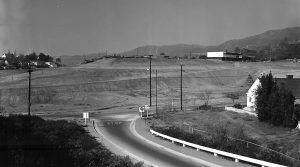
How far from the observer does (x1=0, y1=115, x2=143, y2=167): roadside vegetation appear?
95.5ft

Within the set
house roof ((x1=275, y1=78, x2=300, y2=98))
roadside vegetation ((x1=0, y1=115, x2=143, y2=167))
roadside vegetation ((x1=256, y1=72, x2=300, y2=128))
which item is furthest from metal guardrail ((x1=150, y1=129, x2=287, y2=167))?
house roof ((x1=275, y1=78, x2=300, y2=98))

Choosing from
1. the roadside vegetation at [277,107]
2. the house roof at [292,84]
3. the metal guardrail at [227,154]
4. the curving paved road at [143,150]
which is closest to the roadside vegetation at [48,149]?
the curving paved road at [143,150]

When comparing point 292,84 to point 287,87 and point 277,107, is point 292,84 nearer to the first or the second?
point 287,87

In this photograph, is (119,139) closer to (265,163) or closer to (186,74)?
(265,163)

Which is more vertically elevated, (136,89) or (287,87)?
(287,87)

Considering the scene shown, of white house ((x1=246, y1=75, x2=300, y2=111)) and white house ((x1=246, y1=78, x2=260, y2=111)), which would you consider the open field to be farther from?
white house ((x1=246, y1=75, x2=300, y2=111))

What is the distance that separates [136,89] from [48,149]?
96146mm

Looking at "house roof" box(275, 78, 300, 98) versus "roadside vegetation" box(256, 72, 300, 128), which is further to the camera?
"house roof" box(275, 78, 300, 98)

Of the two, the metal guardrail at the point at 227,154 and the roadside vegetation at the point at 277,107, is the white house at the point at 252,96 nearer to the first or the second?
the roadside vegetation at the point at 277,107

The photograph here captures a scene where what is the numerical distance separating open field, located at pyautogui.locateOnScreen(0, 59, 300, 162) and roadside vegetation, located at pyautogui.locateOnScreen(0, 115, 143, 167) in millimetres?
22877

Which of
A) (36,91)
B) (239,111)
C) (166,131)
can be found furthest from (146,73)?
(166,131)

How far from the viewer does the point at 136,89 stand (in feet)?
427

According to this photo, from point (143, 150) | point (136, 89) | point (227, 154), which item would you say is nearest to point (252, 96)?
point (136, 89)

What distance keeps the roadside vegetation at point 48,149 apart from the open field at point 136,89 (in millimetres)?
22877
